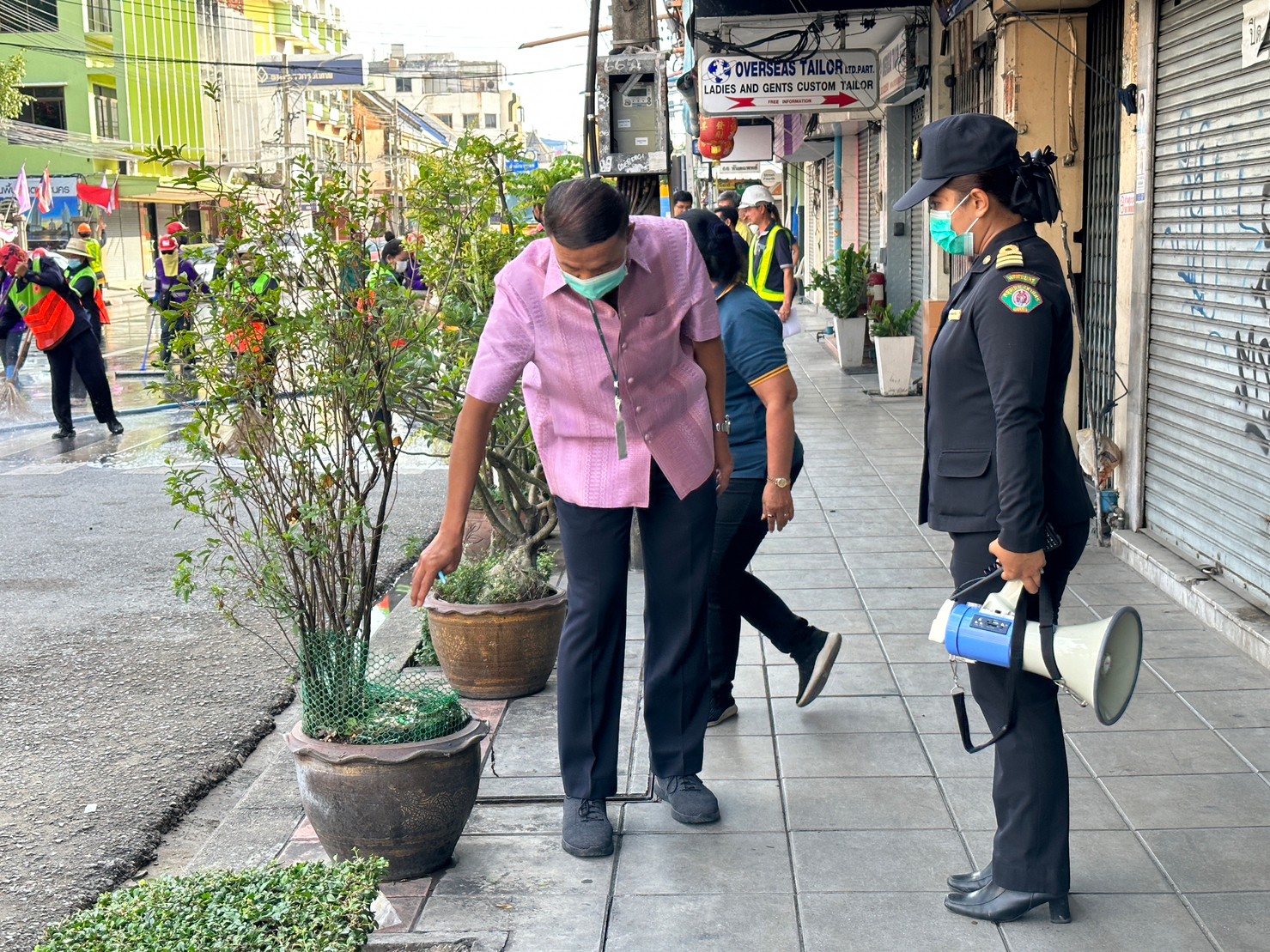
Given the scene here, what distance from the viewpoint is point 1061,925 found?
332cm

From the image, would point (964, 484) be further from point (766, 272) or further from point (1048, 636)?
point (766, 272)

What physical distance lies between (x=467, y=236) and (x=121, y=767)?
2.55 m

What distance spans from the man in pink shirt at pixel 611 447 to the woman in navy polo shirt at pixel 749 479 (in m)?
0.38

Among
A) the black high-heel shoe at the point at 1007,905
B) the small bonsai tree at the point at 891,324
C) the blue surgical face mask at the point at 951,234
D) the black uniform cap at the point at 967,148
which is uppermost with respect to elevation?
the black uniform cap at the point at 967,148

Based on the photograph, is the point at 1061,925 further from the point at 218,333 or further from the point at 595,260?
the point at 218,333

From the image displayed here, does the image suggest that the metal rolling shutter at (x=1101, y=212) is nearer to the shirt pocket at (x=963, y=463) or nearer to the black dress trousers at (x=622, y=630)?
the black dress trousers at (x=622, y=630)

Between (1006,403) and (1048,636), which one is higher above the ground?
(1006,403)

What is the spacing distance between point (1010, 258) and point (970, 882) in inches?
61.6

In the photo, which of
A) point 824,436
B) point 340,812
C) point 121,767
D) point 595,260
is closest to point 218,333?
point 595,260

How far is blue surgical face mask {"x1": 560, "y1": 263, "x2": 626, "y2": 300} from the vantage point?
3.53 metres

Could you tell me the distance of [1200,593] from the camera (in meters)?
5.94

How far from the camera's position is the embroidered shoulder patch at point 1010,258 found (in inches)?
122

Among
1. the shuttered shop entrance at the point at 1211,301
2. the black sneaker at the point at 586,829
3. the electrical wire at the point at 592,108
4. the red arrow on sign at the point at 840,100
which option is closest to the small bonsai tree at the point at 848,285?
the red arrow on sign at the point at 840,100

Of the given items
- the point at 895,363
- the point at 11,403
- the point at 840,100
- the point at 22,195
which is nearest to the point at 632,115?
the point at 840,100
